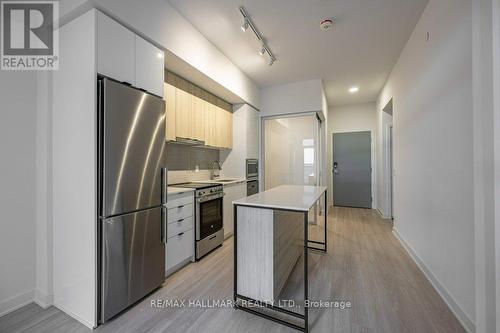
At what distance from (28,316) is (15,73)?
2.02m

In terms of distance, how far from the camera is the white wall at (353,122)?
5641mm

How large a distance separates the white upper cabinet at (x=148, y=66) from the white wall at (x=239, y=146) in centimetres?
209

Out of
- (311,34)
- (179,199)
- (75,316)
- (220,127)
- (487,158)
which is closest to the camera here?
(487,158)

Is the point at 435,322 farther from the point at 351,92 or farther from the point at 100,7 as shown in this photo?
the point at 351,92

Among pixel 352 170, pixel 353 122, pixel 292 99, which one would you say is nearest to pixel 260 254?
pixel 292 99

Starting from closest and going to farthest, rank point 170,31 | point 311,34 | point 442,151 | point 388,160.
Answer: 1. point 442,151
2. point 170,31
3. point 311,34
4. point 388,160

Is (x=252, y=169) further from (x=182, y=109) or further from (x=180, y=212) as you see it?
(x=180, y=212)

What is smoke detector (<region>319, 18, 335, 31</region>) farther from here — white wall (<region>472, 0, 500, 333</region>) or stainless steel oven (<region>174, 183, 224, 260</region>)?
stainless steel oven (<region>174, 183, 224, 260</region>)

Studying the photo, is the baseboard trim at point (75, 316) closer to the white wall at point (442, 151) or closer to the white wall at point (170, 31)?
the white wall at point (170, 31)

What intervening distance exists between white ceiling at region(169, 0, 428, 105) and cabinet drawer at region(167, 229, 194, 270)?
8.20 ft

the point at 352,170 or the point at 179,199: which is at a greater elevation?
the point at 352,170

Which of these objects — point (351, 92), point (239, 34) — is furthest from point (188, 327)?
point (351, 92)

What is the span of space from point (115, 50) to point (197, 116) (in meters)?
1.47

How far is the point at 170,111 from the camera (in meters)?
2.64
